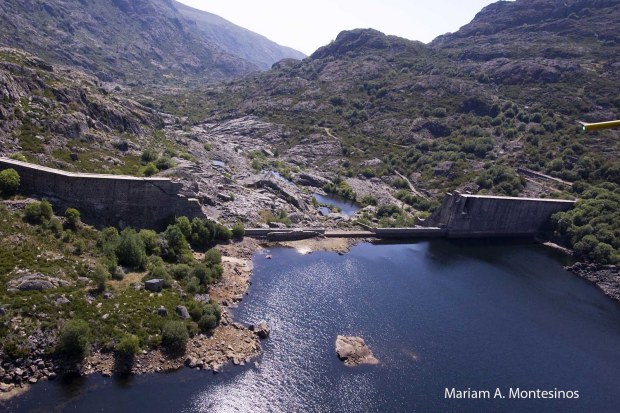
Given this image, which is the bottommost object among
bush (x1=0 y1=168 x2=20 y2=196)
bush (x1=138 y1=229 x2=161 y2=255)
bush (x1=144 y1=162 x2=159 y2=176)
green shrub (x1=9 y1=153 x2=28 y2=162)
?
bush (x1=138 y1=229 x2=161 y2=255)

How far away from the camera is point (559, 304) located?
63.4 m

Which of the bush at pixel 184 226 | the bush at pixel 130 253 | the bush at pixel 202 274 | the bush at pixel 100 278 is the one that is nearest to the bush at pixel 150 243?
the bush at pixel 130 253

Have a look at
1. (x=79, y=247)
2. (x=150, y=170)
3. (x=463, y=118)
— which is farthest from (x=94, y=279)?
(x=463, y=118)

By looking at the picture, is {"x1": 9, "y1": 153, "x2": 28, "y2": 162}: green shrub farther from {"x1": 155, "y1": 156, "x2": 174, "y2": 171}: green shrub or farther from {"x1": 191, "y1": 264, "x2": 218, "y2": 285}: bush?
{"x1": 191, "y1": 264, "x2": 218, "y2": 285}: bush

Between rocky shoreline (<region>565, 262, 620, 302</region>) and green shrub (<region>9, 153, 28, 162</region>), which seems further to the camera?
rocky shoreline (<region>565, 262, 620, 302</region>)

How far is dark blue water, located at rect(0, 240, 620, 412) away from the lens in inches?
1398

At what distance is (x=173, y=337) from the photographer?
38.3 metres

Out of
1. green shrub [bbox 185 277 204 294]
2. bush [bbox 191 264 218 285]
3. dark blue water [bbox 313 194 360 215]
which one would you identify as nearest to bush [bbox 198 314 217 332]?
green shrub [bbox 185 277 204 294]

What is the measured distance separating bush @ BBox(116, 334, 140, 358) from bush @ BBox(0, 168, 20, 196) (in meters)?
22.7

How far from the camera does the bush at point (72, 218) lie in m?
48.3

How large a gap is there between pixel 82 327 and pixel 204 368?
10033 mm

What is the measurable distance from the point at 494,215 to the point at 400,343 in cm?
5177

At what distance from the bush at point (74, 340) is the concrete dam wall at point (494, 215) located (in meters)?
66.8

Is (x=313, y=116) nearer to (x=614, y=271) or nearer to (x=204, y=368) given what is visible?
(x=614, y=271)
